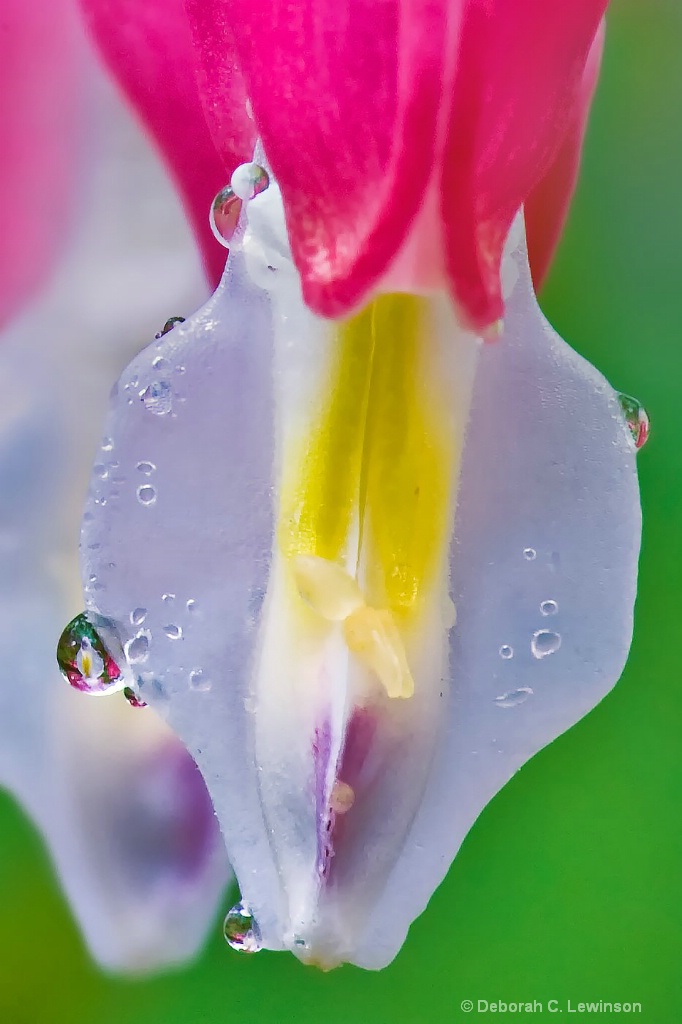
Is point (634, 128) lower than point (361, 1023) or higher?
higher

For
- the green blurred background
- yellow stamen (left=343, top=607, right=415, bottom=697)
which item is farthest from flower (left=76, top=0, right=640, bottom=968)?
the green blurred background

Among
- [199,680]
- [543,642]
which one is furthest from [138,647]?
[543,642]

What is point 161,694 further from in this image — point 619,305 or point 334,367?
point 619,305

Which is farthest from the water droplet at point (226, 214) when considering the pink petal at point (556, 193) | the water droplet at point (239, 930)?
the water droplet at point (239, 930)

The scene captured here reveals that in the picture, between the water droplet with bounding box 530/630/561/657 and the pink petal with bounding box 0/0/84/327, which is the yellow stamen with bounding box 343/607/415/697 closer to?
the water droplet with bounding box 530/630/561/657

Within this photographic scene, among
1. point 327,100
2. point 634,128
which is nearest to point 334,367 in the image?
A: point 327,100

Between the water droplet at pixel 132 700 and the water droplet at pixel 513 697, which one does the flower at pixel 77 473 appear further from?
the water droplet at pixel 513 697

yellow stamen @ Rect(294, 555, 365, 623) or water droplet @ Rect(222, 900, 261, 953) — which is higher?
yellow stamen @ Rect(294, 555, 365, 623)
